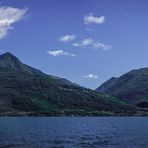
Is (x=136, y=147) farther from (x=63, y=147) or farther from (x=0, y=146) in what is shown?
(x=0, y=146)

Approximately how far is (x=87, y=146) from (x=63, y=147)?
19.8 ft

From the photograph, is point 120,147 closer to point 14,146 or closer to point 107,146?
point 107,146

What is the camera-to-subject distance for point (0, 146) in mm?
86750

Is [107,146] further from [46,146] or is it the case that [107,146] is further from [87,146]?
[46,146]

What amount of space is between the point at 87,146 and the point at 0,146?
19.5m

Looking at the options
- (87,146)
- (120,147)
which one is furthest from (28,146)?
(120,147)

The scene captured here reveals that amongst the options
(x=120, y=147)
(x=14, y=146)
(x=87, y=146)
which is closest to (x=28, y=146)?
(x=14, y=146)

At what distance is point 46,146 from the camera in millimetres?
88500

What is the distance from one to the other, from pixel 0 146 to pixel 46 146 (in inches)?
395

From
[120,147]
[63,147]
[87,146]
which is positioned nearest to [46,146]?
[63,147]

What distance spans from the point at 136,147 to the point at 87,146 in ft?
37.7

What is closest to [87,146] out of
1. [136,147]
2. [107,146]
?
[107,146]

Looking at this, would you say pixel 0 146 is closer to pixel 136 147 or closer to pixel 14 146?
pixel 14 146

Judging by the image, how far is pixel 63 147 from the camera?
88.1 metres
